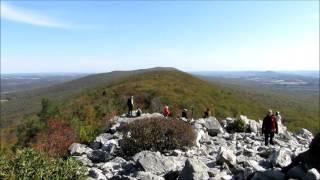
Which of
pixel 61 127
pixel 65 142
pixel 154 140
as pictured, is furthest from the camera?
pixel 61 127

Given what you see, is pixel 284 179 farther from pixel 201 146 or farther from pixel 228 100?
pixel 228 100

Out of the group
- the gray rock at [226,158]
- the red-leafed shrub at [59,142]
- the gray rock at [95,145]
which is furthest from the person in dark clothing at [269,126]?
the red-leafed shrub at [59,142]

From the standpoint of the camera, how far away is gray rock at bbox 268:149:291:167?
45.6ft

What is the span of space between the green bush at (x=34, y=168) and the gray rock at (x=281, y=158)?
5901 millimetres

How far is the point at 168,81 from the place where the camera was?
368 feet

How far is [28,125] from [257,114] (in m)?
57.0

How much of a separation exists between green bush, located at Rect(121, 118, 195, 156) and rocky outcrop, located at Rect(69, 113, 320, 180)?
39 cm

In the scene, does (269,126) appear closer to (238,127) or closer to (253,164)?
(238,127)

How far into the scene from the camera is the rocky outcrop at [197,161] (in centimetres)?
1351

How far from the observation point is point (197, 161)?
1430 cm

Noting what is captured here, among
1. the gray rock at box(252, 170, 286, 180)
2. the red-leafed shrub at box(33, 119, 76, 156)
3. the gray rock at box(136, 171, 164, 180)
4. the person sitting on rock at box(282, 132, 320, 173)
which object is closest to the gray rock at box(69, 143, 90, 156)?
the red-leafed shrub at box(33, 119, 76, 156)

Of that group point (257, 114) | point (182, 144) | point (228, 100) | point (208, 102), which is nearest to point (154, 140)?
point (182, 144)

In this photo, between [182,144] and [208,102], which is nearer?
[182,144]

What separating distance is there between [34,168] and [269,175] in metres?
6.44
